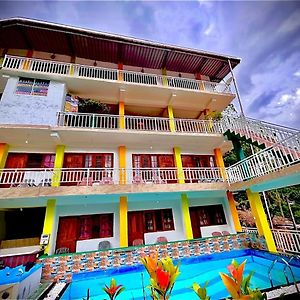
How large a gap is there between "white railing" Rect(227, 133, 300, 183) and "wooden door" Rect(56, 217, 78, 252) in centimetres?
Result: 845

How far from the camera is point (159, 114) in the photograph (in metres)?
12.6

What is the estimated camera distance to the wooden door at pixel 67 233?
8.18m

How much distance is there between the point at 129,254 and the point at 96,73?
10.0 metres

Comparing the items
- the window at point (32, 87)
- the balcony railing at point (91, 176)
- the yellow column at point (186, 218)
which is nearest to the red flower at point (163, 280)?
the balcony railing at point (91, 176)

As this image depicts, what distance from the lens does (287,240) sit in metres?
7.48

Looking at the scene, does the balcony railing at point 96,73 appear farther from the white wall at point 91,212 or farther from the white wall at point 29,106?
the white wall at point 91,212

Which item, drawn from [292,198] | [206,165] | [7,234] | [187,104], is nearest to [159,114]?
[187,104]

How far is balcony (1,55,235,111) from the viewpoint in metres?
9.41

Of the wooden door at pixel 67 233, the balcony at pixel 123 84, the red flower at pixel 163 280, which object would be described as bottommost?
the red flower at pixel 163 280

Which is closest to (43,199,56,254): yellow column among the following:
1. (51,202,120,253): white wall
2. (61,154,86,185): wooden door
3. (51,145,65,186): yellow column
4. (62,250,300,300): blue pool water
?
(51,202,120,253): white wall

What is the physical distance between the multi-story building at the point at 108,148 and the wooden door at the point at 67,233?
0.15ft

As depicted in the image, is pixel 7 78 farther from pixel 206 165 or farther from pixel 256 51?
pixel 256 51

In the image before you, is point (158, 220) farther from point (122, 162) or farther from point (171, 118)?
point (171, 118)

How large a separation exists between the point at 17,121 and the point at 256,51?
12.8 metres
